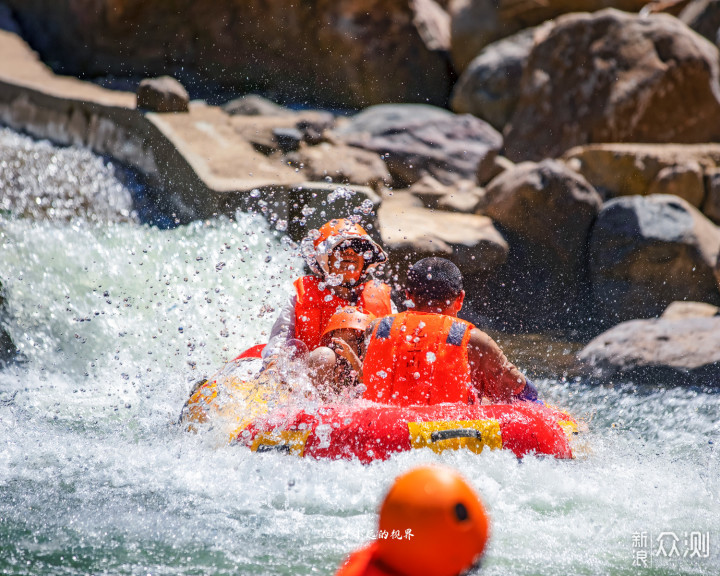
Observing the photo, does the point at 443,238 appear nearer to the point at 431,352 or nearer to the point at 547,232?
the point at 547,232

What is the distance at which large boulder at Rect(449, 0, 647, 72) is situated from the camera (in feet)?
43.2

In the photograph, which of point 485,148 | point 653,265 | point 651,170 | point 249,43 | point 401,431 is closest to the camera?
point 401,431

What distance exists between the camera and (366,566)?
1587mm

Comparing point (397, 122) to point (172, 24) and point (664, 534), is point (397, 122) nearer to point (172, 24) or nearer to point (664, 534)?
point (172, 24)

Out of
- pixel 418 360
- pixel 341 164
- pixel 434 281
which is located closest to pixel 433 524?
pixel 418 360

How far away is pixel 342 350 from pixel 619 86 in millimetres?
A: 7818

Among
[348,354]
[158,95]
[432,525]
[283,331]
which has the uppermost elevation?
[432,525]

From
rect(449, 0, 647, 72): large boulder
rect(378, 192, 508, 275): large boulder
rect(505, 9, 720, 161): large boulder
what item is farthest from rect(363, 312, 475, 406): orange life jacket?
rect(449, 0, 647, 72): large boulder

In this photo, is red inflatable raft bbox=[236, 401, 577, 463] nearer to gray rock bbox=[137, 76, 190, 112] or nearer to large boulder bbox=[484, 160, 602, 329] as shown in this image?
large boulder bbox=[484, 160, 602, 329]

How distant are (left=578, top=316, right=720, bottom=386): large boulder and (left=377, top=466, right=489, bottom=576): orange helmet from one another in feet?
16.7

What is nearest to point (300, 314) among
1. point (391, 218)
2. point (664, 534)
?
point (664, 534)

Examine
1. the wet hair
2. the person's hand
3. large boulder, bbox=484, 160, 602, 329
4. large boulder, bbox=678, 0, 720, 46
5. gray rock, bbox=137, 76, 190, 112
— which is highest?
the wet hair

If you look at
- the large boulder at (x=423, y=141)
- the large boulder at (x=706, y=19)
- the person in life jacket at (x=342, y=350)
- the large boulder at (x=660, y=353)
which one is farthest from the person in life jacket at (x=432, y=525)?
the large boulder at (x=706, y=19)

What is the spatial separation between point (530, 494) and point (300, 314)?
1643 mm
